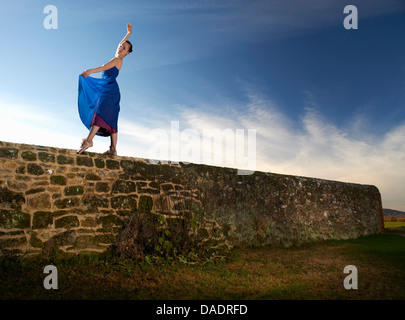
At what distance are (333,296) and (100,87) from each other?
491 cm

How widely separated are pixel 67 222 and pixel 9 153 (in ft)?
4.50

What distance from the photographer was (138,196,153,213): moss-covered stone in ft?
16.7

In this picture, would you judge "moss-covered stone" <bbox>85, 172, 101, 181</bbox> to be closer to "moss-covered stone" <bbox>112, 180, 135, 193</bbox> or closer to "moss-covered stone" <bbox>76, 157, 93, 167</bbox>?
"moss-covered stone" <bbox>76, 157, 93, 167</bbox>

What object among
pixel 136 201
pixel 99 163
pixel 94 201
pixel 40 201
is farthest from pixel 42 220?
pixel 136 201

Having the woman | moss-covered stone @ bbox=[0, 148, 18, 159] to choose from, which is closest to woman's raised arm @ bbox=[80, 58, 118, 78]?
the woman

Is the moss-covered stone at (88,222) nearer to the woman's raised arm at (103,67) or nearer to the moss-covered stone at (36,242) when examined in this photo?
the moss-covered stone at (36,242)

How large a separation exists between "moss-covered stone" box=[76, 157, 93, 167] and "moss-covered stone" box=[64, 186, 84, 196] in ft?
1.32

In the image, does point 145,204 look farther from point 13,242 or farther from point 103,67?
point 103,67

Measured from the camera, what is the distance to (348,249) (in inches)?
261

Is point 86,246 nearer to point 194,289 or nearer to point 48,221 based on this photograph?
point 48,221

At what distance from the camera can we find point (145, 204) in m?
5.16

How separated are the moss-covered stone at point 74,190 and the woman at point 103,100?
66 cm

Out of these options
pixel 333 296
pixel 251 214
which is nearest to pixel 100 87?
pixel 251 214
